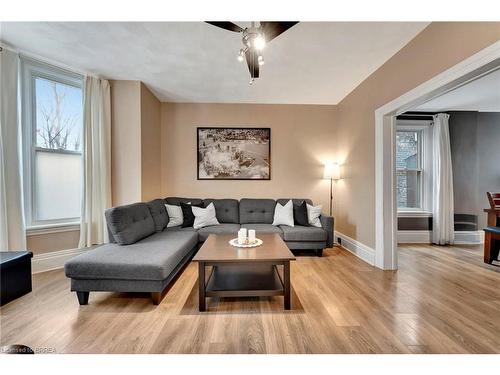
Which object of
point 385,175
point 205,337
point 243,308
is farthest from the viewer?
point 385,175

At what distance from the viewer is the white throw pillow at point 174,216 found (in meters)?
3.45

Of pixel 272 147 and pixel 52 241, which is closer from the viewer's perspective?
pixel 52 241

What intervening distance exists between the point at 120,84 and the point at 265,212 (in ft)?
10.1

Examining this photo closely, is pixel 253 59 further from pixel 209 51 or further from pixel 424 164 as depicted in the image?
pixel 424 164

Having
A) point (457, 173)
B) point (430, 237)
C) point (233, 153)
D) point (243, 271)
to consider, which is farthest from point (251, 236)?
point (457, 173)

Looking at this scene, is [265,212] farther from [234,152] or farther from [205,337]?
[205,337]

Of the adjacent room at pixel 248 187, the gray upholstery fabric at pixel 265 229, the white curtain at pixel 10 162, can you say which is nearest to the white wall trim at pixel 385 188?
the adjacent room at pixel 248 187

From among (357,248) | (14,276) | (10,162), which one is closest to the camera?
(14,276)

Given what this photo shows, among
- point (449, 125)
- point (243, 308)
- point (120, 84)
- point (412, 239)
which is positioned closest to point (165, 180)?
point (120, 84)

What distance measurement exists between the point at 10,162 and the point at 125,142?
1.25m

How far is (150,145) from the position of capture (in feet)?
11.9

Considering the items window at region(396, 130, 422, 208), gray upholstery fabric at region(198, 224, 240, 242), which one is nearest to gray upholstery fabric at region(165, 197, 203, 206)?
gray upholstery fabric at region(198, 224, 240, 242)

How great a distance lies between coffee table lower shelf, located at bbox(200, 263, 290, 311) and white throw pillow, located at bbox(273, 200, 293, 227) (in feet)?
3.81

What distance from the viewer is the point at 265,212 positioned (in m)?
3.82
